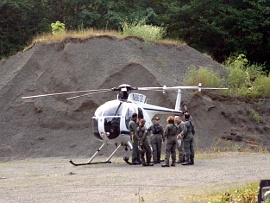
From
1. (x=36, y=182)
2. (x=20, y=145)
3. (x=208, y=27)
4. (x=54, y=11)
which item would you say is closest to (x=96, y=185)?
(x=36, y=182)

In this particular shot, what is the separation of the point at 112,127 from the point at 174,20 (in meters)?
27.6

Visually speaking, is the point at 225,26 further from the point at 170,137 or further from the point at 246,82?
the point at 170,137

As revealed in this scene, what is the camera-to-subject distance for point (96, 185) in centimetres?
1797

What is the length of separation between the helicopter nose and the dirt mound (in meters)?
7.29

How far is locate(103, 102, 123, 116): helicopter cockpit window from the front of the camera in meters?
26.5

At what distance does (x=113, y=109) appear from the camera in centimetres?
2666

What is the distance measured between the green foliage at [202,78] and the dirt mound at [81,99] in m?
0.63

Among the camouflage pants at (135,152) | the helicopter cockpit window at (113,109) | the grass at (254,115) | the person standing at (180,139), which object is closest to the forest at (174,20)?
the grass at (254,115)

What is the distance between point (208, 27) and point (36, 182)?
33.3m

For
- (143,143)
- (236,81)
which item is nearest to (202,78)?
(236,81)

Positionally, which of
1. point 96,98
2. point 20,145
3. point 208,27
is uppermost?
point 208,27

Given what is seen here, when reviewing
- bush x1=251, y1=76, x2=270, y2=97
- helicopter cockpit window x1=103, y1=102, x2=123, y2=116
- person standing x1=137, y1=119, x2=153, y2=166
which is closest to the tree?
bush x1=251, y1=76, x2=270, y2=97

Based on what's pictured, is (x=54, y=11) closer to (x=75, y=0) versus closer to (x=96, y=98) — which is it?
(x=75, y=0)

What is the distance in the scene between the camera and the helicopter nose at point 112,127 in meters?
26.2
